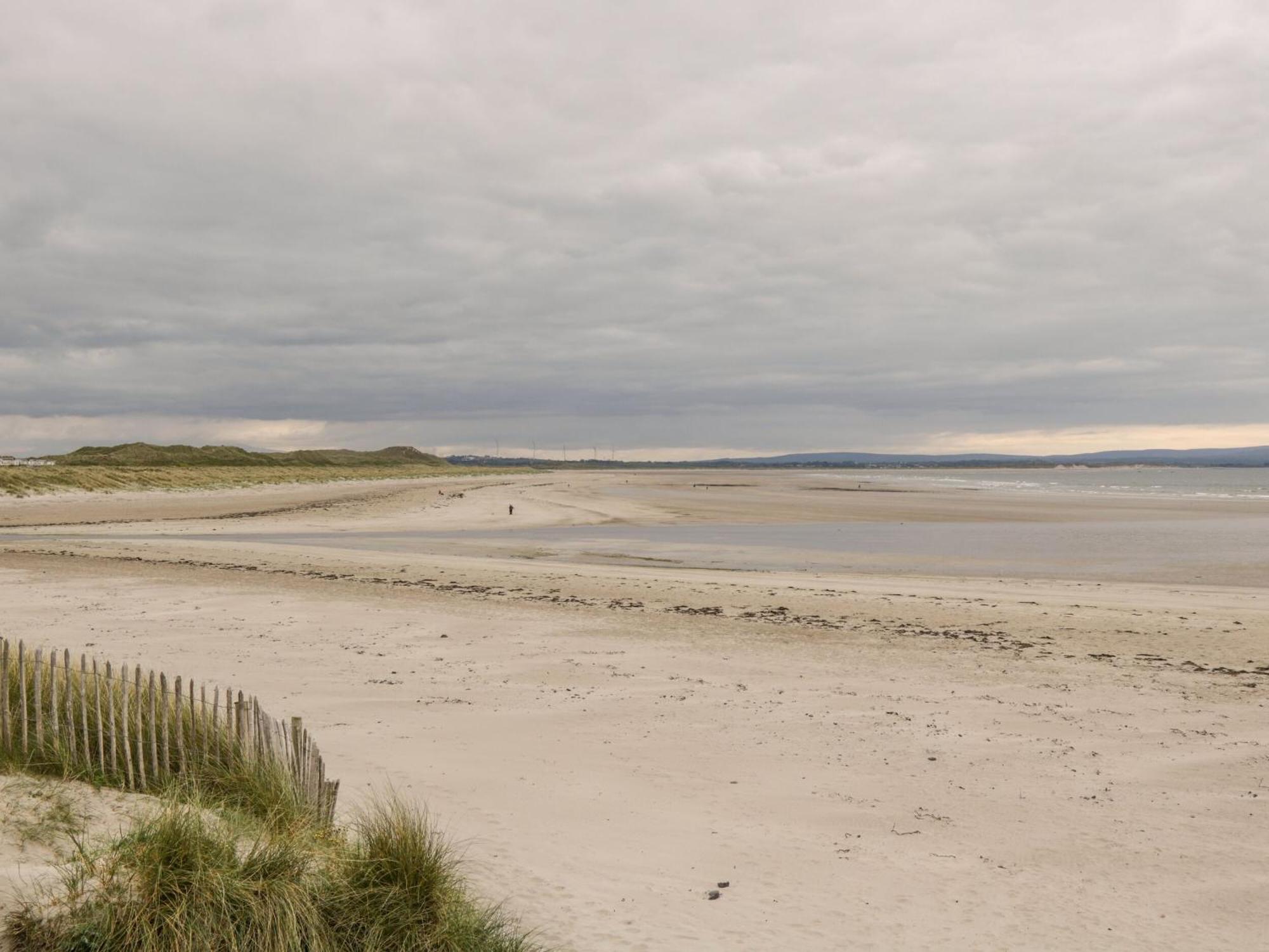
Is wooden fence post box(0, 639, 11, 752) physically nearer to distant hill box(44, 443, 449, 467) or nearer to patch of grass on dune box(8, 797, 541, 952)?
patch of grass on dune box(8, 797, 541, 952)

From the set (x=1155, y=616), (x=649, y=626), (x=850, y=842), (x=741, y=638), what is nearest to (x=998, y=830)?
(x=850, y=842)

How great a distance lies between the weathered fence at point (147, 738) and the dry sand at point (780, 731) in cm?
119

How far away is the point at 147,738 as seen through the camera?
7520 mm

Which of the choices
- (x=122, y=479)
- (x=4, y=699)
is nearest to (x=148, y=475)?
(x=122, y=479)

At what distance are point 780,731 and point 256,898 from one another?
21.2 ft

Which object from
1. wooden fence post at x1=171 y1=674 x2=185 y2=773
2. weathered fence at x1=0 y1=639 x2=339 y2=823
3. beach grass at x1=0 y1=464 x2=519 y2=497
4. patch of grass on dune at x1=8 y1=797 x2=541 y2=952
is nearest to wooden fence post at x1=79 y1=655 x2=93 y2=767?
weathered fence at x1=0 y1=639 x2=339 y2=823

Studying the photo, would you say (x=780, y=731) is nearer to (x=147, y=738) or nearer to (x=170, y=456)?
(x=147, y=738)

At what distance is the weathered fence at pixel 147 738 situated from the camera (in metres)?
6.97

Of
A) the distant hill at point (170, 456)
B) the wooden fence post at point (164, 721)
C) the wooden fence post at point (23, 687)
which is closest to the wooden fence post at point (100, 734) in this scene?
the wooden fence post at point (164, 721)

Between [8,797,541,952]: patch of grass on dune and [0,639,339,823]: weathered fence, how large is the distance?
1047 millimetres

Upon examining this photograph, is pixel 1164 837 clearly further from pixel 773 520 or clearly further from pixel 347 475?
pixel 347 475

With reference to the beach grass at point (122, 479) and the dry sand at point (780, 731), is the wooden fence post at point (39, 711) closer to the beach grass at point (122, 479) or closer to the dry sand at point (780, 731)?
the dry sand at point (780, 731)

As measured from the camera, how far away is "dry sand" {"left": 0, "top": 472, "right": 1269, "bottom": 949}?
248 inches

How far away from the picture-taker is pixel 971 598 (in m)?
20.6
